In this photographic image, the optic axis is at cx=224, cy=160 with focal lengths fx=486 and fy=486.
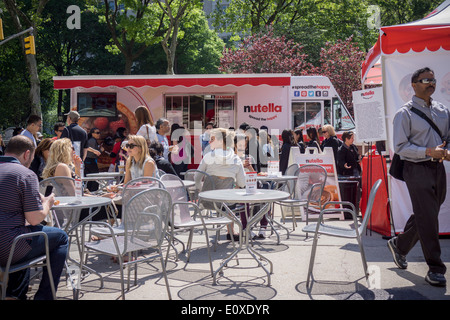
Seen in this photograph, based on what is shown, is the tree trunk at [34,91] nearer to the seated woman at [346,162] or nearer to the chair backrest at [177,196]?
the seated woman at [346,162]

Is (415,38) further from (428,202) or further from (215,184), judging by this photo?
(215,184)

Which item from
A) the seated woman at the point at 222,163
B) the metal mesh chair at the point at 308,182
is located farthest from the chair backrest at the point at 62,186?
the metal mesh chair at the point at 308,182

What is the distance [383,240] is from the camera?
6.77 m

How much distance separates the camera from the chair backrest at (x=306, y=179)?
7.72 m

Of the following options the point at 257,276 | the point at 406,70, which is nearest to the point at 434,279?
the point at 257,276

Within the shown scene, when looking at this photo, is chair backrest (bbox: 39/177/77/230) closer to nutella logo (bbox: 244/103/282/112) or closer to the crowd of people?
the crowd of people

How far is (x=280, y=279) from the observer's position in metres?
4.98

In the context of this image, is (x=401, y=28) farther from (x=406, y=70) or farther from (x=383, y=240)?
(x=383, y=240)

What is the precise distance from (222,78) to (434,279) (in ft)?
31.9

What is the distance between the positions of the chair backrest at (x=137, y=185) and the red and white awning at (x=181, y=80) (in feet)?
27.9

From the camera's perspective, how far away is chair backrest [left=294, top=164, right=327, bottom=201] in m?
7.72

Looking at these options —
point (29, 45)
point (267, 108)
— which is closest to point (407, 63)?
Result: point (267, 108)

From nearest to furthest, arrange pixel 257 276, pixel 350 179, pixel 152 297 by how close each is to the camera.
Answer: pixel 152 297 < pixel 257 276 < pixel 350 179
